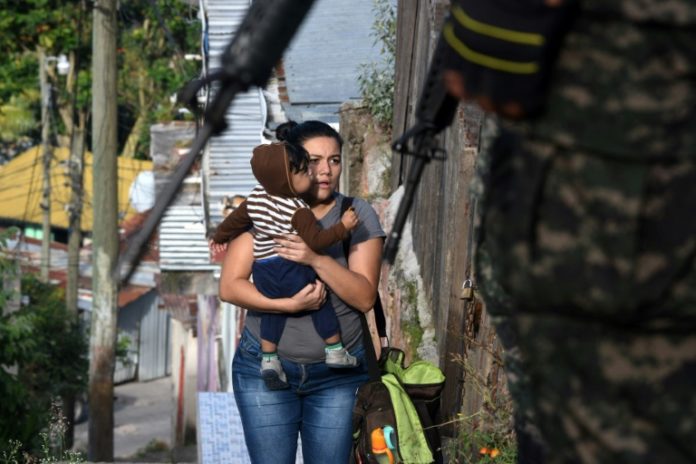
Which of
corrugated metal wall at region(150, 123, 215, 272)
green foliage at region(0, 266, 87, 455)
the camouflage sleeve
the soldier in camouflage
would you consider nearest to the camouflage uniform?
the soldier in camouflage

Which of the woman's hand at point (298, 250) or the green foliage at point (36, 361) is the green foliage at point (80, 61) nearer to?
the green foliage at point (36, 361)

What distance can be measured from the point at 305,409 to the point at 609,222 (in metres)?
3.07

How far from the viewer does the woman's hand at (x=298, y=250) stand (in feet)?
15.1

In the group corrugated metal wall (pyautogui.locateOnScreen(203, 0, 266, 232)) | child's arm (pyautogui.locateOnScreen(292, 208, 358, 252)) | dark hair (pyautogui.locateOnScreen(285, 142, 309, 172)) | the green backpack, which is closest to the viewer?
the green backpack

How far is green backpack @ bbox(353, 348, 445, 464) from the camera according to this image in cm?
440

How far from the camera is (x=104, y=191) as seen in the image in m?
14.1

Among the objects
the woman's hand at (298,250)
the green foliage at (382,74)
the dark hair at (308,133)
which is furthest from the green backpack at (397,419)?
the green foliage at (382,74)

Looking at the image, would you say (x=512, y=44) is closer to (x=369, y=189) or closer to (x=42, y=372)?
(x=369, y=189)

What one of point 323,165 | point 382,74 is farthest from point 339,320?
point 382,74

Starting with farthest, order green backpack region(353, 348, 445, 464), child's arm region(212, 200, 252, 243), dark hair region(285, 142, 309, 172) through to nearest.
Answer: child's arm region(212, 200, 252, 243) < dark hair region(285, 142, 309, 172) < green backpack region(353, 348, 445, 464)

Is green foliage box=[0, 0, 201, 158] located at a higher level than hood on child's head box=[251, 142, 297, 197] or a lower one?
higher

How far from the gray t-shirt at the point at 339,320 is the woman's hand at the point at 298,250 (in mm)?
156

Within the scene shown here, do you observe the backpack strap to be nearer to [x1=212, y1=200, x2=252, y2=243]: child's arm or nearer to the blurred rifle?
[x1=212, y1=200, x2=252, y2=243]: child's arm

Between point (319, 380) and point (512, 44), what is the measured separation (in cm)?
295
